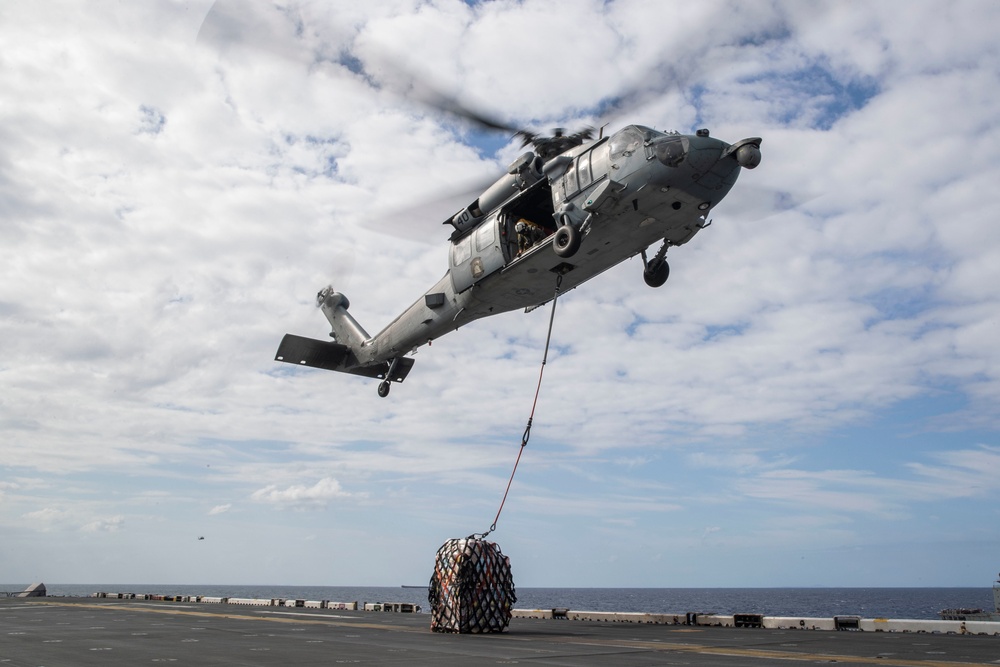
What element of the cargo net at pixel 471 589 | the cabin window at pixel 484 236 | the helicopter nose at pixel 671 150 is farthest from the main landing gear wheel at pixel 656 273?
the cargo net at pixel 471 589

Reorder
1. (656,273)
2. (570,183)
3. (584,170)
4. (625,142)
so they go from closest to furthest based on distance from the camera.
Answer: (625,142), (584,170), (570,183), (656,273)

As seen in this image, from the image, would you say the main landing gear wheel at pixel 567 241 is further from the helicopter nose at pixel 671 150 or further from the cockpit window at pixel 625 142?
the helicopter nose at pixel 671 150

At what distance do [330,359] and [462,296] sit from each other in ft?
28.0

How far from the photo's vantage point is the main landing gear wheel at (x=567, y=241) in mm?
18906

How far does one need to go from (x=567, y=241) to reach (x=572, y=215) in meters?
0.81

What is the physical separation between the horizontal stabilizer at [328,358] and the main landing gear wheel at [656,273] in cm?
1096

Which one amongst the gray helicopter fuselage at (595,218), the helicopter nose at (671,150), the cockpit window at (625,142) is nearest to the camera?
the helicopter nose at (671,150)

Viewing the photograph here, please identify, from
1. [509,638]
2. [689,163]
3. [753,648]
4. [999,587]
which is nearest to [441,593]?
[509,638]

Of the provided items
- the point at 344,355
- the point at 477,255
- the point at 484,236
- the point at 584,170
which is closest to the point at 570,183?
the point at 584,170

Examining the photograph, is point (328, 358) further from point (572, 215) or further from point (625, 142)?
point (625, 142)

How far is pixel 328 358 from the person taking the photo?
97.1 feet

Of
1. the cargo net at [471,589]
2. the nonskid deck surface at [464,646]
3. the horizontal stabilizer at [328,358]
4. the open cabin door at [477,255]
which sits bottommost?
the nonskid deck surface at [464,646]

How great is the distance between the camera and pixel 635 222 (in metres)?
19.2

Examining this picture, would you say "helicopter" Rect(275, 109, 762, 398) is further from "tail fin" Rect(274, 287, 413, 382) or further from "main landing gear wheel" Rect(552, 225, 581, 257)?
"tail fin" Rect(274, 287, 413, 382)
